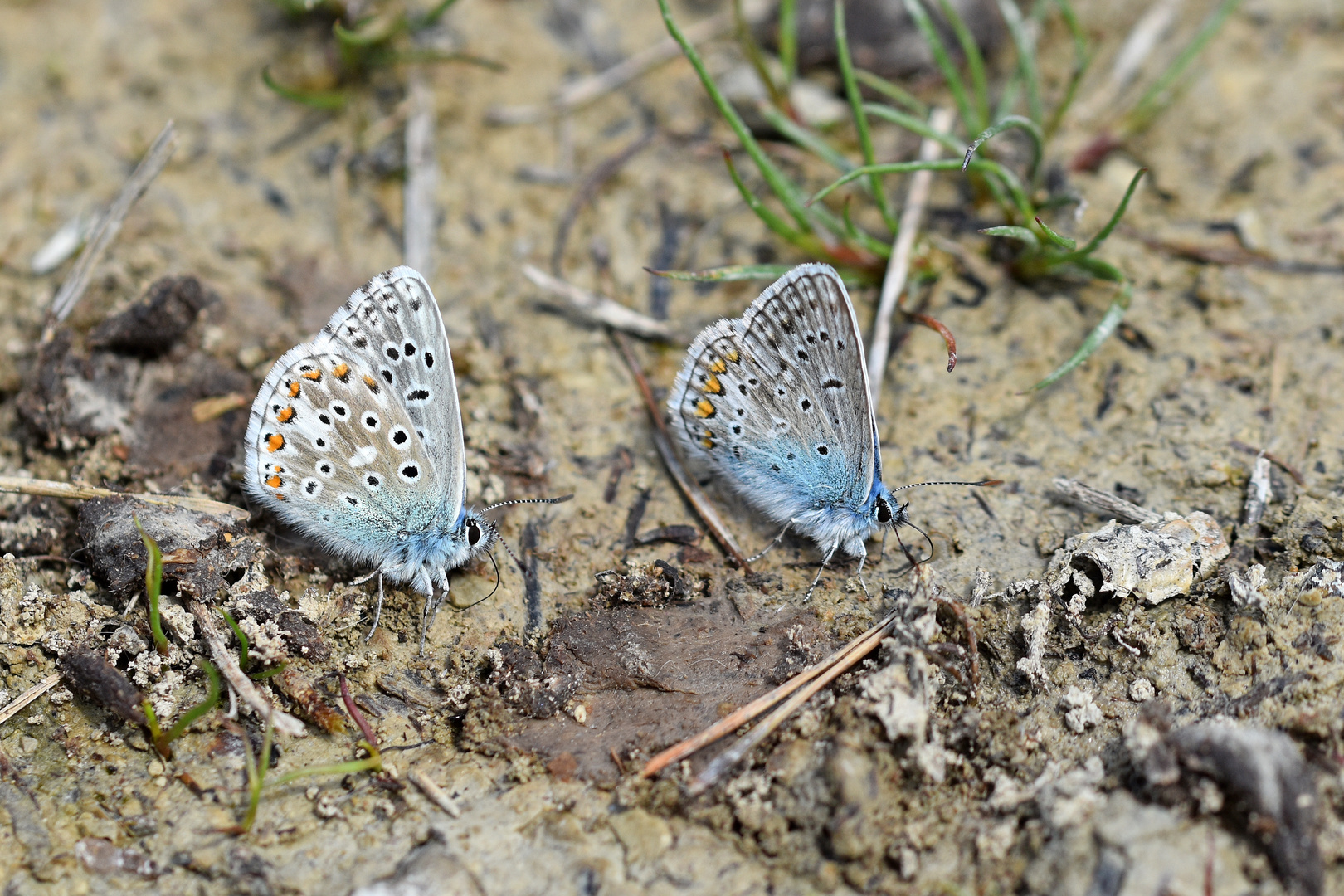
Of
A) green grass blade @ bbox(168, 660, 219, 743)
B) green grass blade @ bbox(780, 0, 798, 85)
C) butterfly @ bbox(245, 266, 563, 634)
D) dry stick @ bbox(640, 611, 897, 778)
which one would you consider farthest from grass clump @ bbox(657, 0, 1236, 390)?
green grass blade @ bbox(168, 660, 219, 743)

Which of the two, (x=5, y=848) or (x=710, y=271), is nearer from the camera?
(x=5, y=848)

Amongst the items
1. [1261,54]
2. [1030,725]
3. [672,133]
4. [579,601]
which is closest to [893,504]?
[1030,725]

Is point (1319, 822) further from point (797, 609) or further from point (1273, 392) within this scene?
point (1273, 392)

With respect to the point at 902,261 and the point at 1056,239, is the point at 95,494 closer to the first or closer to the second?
the point at 902,261

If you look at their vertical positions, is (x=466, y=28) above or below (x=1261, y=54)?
above

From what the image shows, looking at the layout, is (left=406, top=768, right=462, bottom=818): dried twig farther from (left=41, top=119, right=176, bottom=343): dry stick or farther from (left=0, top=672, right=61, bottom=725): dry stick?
(left=41, top=119, right=176, bottom=343): dry stick

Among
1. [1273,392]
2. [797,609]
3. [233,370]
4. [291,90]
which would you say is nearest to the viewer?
[797,609]

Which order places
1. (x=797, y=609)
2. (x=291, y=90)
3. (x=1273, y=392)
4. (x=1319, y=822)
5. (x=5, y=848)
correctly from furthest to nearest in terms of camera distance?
(x=291, y=90)
(x=1273, y=392)
(x=797, y=609)
(x=5, y=848)
(x=1319, y=822)
